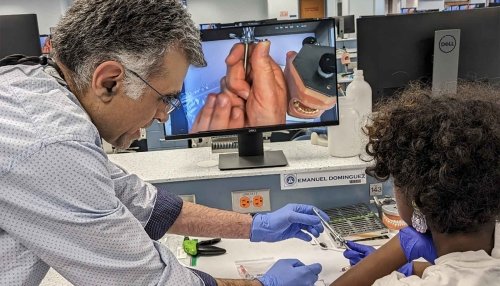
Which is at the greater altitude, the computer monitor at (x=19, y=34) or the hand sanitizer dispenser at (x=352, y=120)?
the computer monitor at (x=19, y=34)

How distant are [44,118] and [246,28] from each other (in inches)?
33.3

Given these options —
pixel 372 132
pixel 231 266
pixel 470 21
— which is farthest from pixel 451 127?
pixel 470 21

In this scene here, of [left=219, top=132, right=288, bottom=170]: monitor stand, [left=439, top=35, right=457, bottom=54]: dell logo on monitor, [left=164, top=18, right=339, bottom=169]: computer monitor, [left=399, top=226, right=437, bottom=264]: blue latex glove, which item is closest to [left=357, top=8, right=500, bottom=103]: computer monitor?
[left=439, top=35, right=457, bottom=54]: dell logo on monitor

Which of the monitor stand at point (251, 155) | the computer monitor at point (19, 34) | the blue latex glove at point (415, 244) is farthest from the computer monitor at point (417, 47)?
the computer monitor at point (19, 34)

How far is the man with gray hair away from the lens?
0.69 meters

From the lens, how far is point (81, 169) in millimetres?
706

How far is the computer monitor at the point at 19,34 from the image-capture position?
5.74 feet

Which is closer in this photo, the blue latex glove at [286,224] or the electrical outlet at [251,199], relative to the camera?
the blue latex glove at [286,224]

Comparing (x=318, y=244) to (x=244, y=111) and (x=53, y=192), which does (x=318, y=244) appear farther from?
(x=53, y=192)

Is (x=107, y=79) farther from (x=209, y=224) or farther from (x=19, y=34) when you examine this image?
(x=19, y=34)

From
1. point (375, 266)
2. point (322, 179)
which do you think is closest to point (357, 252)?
point (375, 266)

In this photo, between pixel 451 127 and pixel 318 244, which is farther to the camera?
pixel 318 244

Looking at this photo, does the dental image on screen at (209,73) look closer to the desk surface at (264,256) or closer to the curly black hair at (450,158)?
the desk surface at (264,256)

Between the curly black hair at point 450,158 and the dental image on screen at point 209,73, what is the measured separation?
1.96ft
